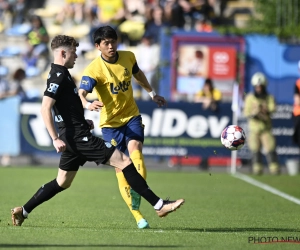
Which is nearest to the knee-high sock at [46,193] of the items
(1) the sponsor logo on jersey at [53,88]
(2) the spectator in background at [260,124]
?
(1) the sponsor logo on jersey at [53,88]

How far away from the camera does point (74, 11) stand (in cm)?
2564

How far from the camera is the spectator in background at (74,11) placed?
2559 cm

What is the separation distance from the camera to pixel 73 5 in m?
25.7

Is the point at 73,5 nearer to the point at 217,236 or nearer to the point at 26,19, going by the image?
the point at 26,19

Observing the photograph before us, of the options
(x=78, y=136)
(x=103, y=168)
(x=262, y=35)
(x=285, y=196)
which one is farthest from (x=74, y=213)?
(x=262, y=35)

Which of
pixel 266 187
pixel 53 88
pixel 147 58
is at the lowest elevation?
pixel 266 187

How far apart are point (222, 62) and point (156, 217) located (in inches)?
580

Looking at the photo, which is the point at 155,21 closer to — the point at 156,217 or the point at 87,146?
the point at 156,217

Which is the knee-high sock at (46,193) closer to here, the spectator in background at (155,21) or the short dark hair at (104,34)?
the short dark hair at (104,34)

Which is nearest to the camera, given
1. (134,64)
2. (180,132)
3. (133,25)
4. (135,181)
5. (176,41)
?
(135,181)

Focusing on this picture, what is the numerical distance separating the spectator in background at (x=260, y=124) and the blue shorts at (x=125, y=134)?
10.6m

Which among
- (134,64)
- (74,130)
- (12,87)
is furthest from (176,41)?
(74,130)

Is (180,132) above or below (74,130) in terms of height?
below

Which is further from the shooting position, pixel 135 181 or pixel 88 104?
pixel 88 104
